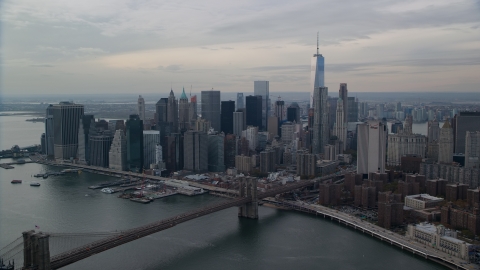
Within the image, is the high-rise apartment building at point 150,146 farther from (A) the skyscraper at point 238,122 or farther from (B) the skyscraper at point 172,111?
(A) the skyscraper at point 238,122

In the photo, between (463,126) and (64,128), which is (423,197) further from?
(64,128)

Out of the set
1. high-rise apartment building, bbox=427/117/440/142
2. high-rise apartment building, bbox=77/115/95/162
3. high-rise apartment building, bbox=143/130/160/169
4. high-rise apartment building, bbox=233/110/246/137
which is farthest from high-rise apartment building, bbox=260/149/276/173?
high-rise apartment building, bbox=233/110/246/137

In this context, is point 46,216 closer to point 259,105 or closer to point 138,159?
point 138,159


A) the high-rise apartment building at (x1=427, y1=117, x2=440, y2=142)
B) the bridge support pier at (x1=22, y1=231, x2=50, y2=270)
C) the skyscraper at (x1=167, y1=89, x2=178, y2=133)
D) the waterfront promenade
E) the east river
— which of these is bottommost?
the east river

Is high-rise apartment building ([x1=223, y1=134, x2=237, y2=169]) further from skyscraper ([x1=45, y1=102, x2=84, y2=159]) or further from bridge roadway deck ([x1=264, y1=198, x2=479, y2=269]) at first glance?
skyscraper ([x1=45, y1=102, x2=84, y2=159])

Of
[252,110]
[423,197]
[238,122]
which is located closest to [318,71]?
[252,110]

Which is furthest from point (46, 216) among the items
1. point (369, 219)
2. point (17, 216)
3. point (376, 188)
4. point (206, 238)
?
point (376, 188)
